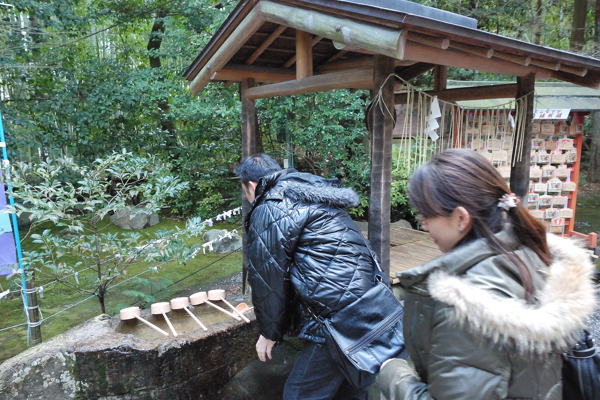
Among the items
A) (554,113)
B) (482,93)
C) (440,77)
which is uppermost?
(440,77)

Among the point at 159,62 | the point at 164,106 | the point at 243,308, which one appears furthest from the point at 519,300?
the point at 159,62

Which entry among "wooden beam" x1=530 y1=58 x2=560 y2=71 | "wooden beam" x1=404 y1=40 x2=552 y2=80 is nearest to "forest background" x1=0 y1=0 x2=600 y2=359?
"wooden beam" x1=404 y1=40 x2=552 y2=80

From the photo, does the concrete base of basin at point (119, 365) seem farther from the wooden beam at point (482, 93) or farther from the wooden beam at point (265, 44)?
the wooden beam at point (482, 93)

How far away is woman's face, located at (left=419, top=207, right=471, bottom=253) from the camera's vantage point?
1184 mm

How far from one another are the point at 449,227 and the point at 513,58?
2.25 metres

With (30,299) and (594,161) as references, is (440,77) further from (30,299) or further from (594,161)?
(594,161)

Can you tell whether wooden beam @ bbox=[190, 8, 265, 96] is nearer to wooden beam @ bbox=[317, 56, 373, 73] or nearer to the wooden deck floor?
wooden beam @ bbox=[317, 56, 373, 73]

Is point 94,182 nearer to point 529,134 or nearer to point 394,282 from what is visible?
point 394,282

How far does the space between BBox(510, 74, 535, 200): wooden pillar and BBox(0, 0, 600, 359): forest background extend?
3.19 metres

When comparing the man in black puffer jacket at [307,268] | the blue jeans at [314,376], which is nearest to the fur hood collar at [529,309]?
the man in black puffer jacket at [307,268]

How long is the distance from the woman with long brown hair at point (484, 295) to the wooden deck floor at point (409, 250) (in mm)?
2475

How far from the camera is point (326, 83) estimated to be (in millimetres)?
3221

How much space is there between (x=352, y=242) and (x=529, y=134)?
8.34 feet


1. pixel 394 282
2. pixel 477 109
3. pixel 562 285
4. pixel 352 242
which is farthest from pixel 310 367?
pixel 477 109
